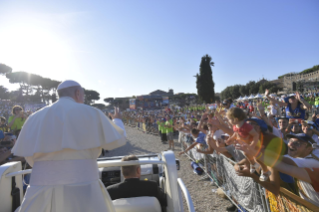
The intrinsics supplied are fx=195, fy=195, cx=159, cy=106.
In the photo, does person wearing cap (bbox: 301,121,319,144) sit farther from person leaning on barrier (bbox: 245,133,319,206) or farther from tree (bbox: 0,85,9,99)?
tree (bbox: 0,85,9,99)

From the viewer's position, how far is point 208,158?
216 inches

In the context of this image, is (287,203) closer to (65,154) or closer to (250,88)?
(65,154)

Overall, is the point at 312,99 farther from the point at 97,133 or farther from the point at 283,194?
the point at 97,133

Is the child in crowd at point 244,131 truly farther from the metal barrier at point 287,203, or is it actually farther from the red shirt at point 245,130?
the metal barrier at point 287,203

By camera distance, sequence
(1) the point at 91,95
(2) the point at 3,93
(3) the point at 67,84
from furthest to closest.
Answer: (1) the point at 91,95, (2) the point at 3,93, (3) the point at 67,84

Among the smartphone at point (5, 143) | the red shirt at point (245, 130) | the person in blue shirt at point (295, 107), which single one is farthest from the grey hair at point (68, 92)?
the person in blue shirt at point (295, 107)

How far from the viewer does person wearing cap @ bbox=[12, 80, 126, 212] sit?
1592mm

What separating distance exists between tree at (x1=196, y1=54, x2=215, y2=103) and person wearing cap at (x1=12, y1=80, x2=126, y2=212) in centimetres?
4552

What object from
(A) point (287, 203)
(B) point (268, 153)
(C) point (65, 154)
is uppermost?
(C) point (65, 154)

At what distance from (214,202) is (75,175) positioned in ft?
11.7

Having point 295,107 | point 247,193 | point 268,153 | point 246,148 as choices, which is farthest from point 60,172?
point 295,107

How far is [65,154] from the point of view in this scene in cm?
168

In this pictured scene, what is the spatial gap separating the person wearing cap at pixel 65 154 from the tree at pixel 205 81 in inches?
1792

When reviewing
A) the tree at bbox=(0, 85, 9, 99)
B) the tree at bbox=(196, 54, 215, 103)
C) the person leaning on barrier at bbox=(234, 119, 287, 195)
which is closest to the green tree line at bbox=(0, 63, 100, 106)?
the tree at bbox=(0, 85, 9, 99)
